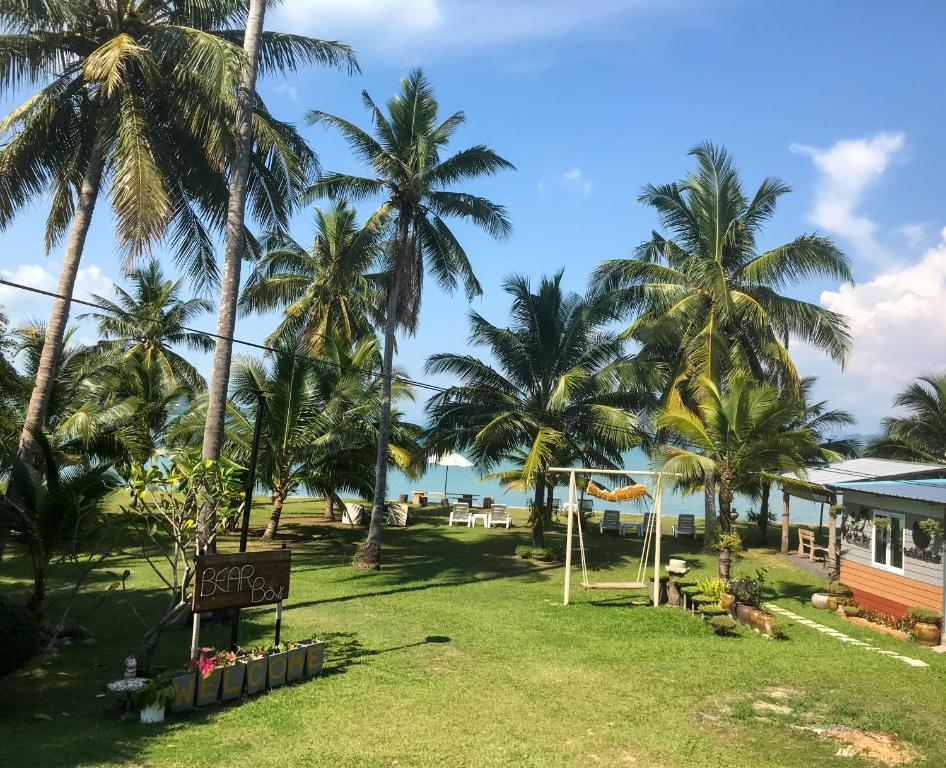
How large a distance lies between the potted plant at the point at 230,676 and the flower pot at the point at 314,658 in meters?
1.02

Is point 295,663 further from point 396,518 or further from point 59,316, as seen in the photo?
point 396,518

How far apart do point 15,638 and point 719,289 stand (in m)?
18.9

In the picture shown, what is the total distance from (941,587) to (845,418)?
57.3 ft

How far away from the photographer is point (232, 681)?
26.1 ft

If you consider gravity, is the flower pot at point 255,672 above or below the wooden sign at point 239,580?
below

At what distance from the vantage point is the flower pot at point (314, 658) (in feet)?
29.3

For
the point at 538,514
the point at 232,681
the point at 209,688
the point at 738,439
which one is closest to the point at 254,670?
the point at 232,681

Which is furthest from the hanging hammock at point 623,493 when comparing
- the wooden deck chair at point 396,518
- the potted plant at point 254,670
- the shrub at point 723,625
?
the wooden deck chair at point 396,518

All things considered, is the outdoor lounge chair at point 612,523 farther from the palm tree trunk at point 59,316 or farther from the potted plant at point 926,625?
the palm tree trunk at point 59,316

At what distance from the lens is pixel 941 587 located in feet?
40.7

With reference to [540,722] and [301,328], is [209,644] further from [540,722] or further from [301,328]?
[301,328]

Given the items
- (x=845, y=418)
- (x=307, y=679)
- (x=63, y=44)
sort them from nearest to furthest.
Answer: (x=307, y=679) < (x=63, y=44) < (x=845, y=418)

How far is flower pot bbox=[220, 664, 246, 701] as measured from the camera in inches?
310

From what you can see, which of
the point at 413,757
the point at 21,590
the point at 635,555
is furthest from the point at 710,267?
the point at 21,590
